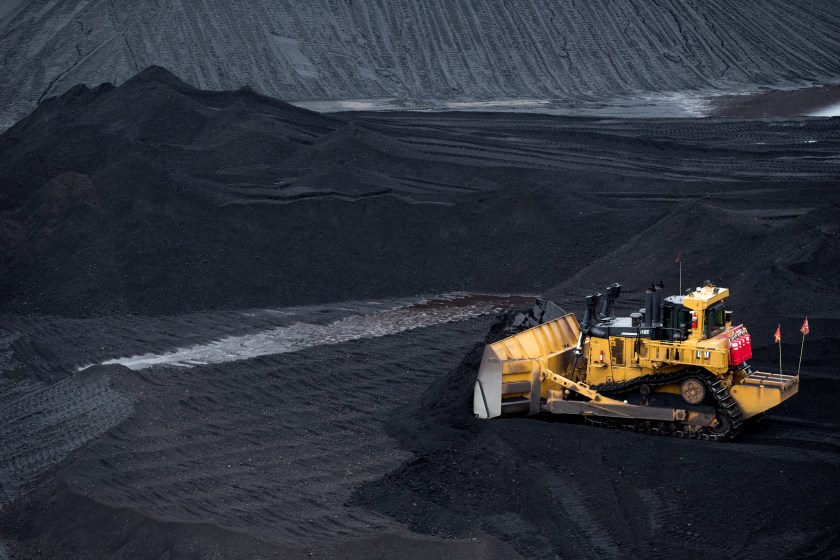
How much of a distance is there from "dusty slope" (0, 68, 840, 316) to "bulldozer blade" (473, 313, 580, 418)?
16.9 feet

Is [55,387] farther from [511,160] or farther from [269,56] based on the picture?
[269,56]

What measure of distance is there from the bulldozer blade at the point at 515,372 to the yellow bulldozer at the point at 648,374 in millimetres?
11

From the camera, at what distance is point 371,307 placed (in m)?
20.2

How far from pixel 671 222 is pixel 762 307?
574 centimetres

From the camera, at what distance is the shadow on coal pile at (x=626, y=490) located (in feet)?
31.7

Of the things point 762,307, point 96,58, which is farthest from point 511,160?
point 96,58

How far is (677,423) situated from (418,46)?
3171 centimetres

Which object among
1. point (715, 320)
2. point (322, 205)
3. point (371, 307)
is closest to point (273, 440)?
point (715, 320)

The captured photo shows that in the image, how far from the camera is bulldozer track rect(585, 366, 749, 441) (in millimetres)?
11117

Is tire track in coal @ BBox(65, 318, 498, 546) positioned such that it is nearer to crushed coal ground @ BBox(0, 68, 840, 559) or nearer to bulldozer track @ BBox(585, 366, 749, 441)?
crushed coal ground @ BBox(0, 68, 840, 559)

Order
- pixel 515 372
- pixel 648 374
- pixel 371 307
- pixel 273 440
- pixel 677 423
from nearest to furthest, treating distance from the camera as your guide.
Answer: pixel 677 423
pixel 648 374
pixel 515 372
pixel 273 440
pixel 371 307

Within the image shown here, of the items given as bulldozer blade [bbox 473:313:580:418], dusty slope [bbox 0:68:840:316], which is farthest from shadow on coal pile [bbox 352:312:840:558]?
dusty slope [bbox 0:68:840:316]

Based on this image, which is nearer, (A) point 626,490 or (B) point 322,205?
(A) point 626,490

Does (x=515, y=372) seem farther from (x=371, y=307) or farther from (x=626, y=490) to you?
(x=371, y=307)
